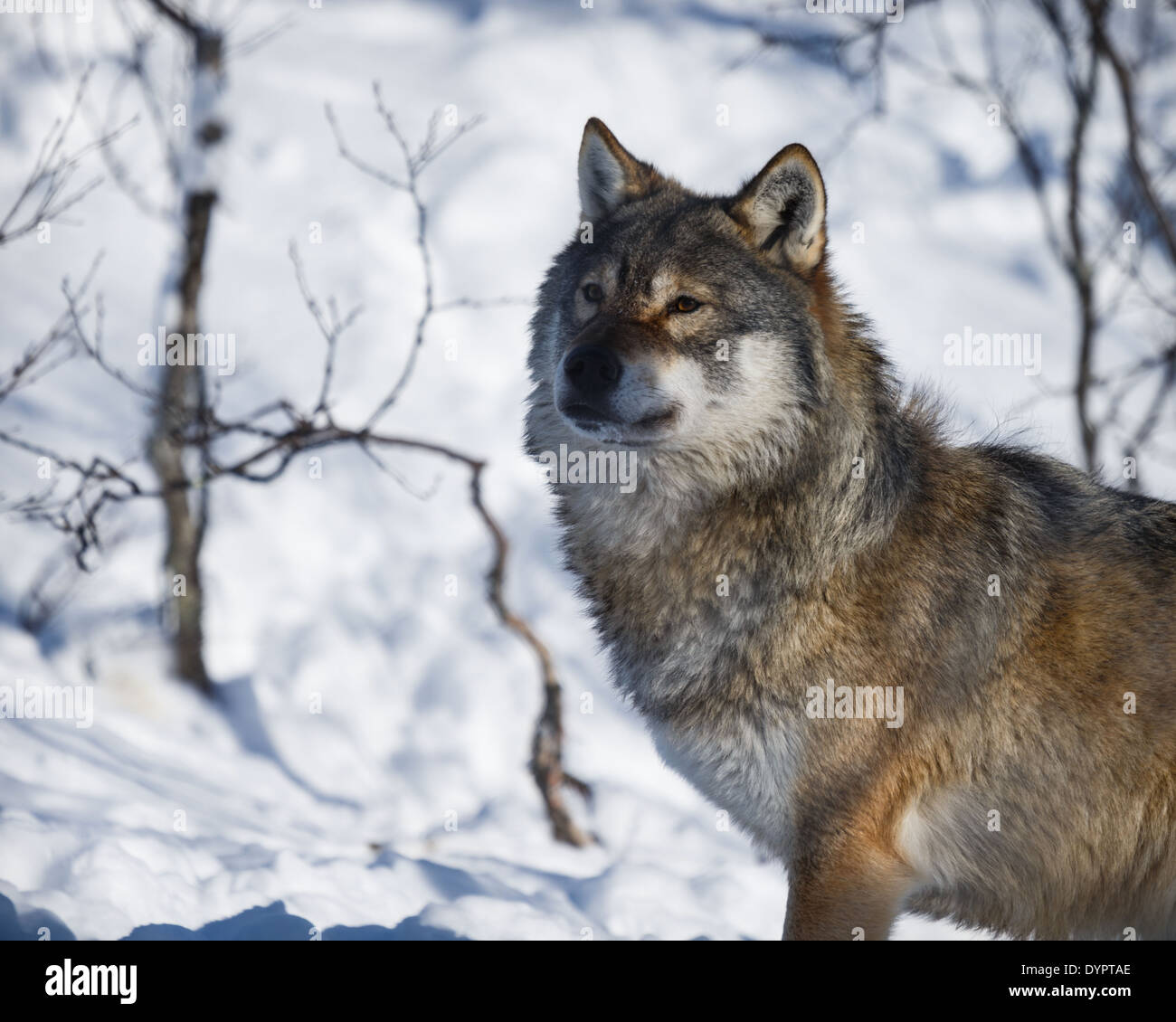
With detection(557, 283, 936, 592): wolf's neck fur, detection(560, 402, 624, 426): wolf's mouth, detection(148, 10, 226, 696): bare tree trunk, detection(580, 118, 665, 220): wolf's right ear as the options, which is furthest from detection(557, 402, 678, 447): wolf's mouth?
detection(148, 10, 226, 696): bare tree trunk

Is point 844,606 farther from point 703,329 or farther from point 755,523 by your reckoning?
point 703,329

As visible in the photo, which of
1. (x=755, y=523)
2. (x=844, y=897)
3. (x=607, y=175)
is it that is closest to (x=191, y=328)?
(x=607, y=175)

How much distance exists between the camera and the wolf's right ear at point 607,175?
4.06 meters

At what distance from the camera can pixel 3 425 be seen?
8875 millimetres

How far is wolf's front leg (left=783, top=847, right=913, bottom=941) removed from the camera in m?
3.30

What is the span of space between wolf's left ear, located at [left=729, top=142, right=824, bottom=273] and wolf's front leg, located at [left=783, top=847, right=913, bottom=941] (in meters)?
1.94

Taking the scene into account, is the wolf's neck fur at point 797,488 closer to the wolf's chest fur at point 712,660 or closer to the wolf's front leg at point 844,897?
the wolf's chest fur at point 712,660

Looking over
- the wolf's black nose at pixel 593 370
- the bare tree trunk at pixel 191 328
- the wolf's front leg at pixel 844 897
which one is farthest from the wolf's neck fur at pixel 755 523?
the bare tree trunk at pixel 191 328

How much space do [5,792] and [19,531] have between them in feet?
15.7

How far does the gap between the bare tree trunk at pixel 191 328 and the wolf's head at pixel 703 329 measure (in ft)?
17.3

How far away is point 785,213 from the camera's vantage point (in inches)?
148

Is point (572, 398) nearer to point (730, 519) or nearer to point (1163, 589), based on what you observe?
point (730, 519)

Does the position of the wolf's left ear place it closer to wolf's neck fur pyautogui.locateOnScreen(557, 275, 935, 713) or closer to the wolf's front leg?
wolf's neck fur pyautogui.locateOnScreen(557, 275, 935, 713)
